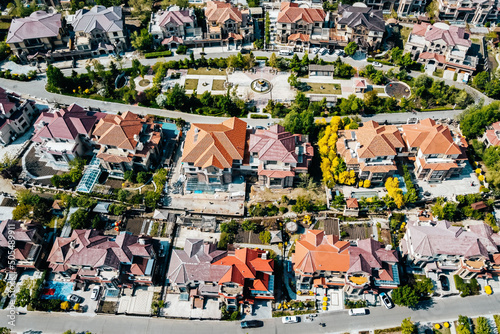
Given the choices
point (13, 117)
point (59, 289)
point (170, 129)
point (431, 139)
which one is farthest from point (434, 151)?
point (13, 117)

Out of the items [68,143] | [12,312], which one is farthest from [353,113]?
[12,312]

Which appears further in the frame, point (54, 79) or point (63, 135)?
point (54, 79)

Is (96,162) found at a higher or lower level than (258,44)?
lower

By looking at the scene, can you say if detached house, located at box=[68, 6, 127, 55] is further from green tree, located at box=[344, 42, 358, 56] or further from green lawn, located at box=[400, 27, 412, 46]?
green lawn, located at box=[400, 27, 412, 46]

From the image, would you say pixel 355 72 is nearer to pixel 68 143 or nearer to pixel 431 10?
pixel 431 10

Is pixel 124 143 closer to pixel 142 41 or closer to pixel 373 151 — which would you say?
pixel 142 41
